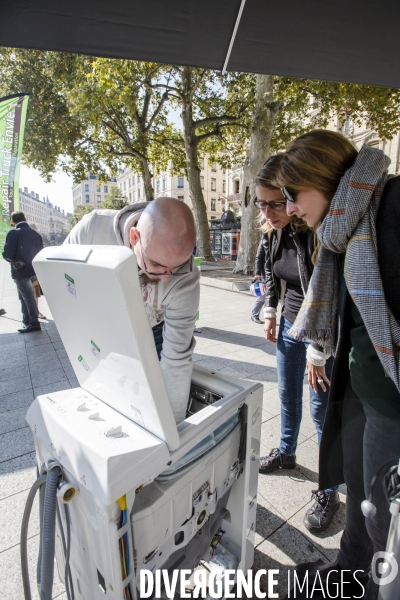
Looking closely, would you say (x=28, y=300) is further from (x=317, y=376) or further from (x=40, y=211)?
(x=40, y=211)

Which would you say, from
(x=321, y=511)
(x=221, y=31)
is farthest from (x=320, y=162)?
(x=321, y=511)

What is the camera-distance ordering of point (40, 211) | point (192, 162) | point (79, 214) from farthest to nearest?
point (40, 211)
point (79, 214)
point (192, 162)

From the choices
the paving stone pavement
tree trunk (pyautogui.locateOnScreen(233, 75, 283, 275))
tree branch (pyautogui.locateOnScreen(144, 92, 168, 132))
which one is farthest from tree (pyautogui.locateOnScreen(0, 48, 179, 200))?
the paving stone pavement

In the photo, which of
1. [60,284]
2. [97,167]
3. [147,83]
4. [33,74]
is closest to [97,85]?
[147,83]

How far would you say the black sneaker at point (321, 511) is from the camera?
5.02ft

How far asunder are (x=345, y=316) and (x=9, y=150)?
233 inches

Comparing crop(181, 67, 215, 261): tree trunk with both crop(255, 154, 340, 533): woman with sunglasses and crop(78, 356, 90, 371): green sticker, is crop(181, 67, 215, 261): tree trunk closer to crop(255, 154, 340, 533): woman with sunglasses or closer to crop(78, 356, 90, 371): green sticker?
crop(255, 154, 340, 533): woman with sunglasses

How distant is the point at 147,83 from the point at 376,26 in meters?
11.4

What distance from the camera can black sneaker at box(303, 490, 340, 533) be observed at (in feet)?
5.02

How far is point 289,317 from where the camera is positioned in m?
1.66

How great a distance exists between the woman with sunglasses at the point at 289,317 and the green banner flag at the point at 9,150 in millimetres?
4830

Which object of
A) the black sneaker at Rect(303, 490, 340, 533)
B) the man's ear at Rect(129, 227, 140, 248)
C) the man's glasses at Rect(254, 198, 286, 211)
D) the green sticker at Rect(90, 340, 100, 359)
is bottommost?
the black sneaker at Rect(303, 490, 340, 533)

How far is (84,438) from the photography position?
0.75 meters

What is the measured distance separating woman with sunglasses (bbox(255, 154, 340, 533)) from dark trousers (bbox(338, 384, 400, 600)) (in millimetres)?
301
